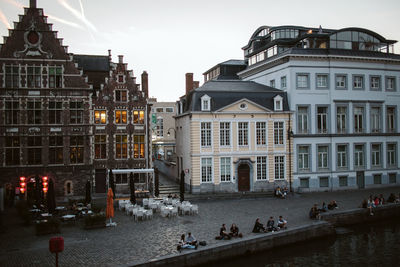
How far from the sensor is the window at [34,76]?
121 feet

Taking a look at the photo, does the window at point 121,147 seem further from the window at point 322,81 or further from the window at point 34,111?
the window at point 322,81

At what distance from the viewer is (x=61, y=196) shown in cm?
3681

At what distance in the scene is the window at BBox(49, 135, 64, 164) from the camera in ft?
122

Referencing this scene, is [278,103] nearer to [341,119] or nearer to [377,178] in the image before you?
[341,119]

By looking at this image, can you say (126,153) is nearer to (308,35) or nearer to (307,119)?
(307,119)

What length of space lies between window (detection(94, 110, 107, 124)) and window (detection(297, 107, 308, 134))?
21.5m

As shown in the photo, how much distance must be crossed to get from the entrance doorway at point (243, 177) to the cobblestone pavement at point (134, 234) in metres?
4.48

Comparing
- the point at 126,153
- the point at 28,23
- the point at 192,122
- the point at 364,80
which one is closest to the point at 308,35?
the point at 364,80

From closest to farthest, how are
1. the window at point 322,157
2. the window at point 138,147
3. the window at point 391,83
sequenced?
the window at point 138,147, the window at point 322,157, the window at point 391,83

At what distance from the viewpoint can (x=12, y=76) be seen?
36.4 meters

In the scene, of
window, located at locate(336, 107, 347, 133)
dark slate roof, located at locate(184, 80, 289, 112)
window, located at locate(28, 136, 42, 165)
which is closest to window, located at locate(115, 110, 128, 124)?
dark slate roof, located at locate(184, 80, 289, 112)

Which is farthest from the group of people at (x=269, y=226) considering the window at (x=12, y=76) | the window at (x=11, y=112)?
the window at (x=12, y=76)

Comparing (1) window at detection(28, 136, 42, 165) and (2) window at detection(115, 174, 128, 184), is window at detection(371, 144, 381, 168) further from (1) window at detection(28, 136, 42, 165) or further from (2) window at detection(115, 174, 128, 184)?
(1) window at detection(28, 136, 42, 165)

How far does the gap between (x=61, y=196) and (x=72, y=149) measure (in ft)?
16.0
